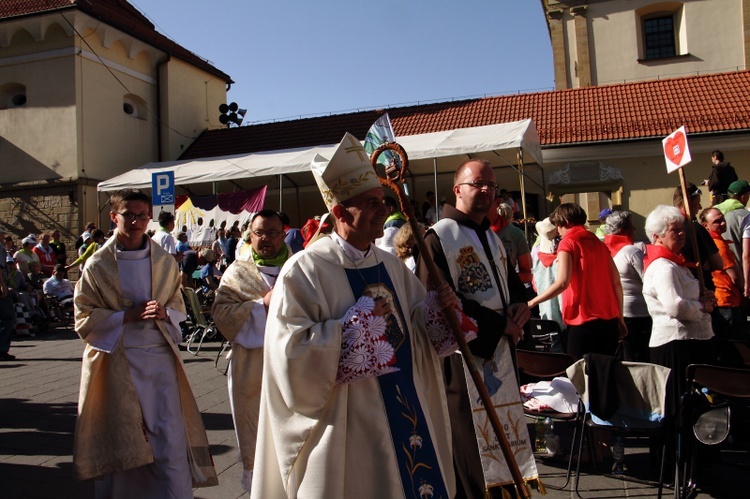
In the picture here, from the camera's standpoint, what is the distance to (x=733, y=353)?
4961 millimetres

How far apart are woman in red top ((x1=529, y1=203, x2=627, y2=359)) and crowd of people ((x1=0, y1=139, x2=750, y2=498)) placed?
15 millimetres

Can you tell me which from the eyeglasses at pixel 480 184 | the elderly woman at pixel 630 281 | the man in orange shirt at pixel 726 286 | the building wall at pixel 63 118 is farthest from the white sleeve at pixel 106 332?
the building wall at pixel 63 118

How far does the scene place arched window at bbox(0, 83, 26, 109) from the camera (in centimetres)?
2234

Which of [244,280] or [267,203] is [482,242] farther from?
[267,203]

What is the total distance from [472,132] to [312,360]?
45.5ft

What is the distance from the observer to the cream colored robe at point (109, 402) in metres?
3.74

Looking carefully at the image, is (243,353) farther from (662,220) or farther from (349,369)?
(662,220)

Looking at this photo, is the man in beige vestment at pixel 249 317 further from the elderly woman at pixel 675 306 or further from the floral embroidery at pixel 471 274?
the elderly woman at pixel 675 306

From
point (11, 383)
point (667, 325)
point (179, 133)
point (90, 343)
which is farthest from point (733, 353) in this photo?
point (179, 133)

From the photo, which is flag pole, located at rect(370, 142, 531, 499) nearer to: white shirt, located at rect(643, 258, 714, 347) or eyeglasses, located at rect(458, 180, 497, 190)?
eyeglasses, located at rect(458, 180, 497, 190)

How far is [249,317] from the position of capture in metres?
4.02

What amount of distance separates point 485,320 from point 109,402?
7.14ft

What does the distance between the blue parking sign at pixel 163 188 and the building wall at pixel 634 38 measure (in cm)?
1823

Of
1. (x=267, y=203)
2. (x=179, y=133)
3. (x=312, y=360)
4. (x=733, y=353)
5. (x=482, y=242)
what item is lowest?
(x=733, y=353)
